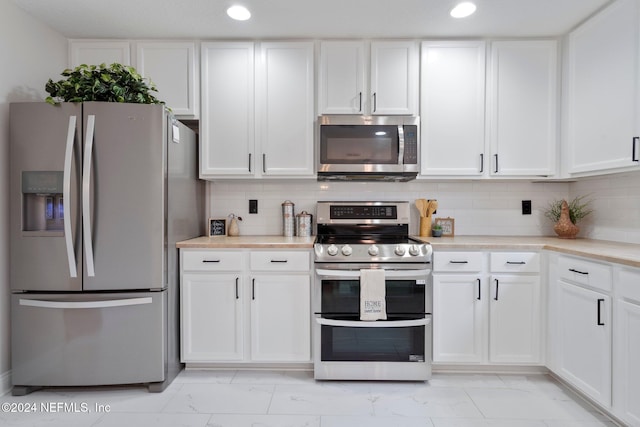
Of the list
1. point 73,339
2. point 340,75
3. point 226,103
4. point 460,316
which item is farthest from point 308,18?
point 73,339

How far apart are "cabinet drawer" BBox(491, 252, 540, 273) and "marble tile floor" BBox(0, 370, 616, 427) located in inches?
29.1

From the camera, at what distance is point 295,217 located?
282 cm

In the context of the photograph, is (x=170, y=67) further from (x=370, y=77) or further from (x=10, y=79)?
(x=370, y=77)

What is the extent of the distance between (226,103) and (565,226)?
2714mm

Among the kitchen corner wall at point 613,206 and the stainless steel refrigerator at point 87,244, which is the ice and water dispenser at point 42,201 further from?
the kitchen corner wall at point 613,206

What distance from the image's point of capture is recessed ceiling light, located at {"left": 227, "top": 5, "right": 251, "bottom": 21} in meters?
2.20

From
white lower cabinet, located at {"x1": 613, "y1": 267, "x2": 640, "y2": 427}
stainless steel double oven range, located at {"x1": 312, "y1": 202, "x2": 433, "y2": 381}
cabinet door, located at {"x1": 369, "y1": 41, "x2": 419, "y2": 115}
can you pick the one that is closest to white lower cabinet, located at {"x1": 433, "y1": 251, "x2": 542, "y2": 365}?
stainless steel double oven range, located at {"x1": 312, "y1": 202, "x2": 433, "y2": 381}

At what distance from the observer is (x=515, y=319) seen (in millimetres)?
2287

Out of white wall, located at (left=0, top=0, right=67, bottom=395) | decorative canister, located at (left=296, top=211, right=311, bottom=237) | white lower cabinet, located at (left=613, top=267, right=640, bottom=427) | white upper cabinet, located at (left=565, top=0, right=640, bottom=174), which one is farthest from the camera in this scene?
decorative canister, located at (left=296, top=211, right=311, bottom=237)

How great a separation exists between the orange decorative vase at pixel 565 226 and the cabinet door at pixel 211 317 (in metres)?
2.42

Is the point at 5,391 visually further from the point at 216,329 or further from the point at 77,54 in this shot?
the point at 77,54

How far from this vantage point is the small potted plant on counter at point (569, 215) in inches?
102

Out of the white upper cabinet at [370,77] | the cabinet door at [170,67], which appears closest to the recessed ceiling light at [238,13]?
the cabinet door at [170,67]

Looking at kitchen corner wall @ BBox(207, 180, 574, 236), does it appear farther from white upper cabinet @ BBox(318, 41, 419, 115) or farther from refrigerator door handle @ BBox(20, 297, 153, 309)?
refrigerator door handle @ BBox(20, 297, 153, 309)
